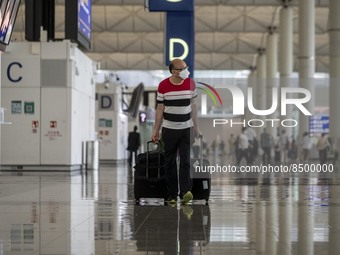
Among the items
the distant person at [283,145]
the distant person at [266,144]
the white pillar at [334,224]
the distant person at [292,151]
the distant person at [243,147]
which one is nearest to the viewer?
the white pillar at [334,224]

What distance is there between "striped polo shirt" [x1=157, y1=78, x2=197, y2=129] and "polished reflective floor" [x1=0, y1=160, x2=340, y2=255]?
120 cm

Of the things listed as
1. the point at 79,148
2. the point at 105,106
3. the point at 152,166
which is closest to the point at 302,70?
the point at 105,106

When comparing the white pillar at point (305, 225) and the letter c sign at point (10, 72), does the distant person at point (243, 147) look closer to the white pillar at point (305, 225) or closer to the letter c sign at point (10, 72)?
the white pillar at point (305, 225)

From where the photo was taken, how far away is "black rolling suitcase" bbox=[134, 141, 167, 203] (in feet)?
36.4

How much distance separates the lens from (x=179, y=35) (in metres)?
19.1

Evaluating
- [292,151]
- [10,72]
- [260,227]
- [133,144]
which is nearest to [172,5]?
[292,151]

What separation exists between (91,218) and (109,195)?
14.1ft

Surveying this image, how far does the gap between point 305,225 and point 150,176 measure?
11.7 feet

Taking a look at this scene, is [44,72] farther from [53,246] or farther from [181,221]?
[53,246]

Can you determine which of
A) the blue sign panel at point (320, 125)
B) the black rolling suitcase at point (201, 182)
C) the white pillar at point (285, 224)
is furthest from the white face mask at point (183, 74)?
the blue sign panel at point (320, 125)

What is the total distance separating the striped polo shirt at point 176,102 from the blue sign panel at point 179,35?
27.1ft

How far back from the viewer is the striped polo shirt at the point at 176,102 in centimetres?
1073

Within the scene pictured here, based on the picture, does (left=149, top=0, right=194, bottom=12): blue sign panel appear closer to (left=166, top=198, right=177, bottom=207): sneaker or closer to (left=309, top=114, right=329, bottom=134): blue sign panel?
(left=309, top=114, right=329, bottom=134): blue sign panel

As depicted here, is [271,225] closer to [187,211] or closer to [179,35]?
[187,211]
